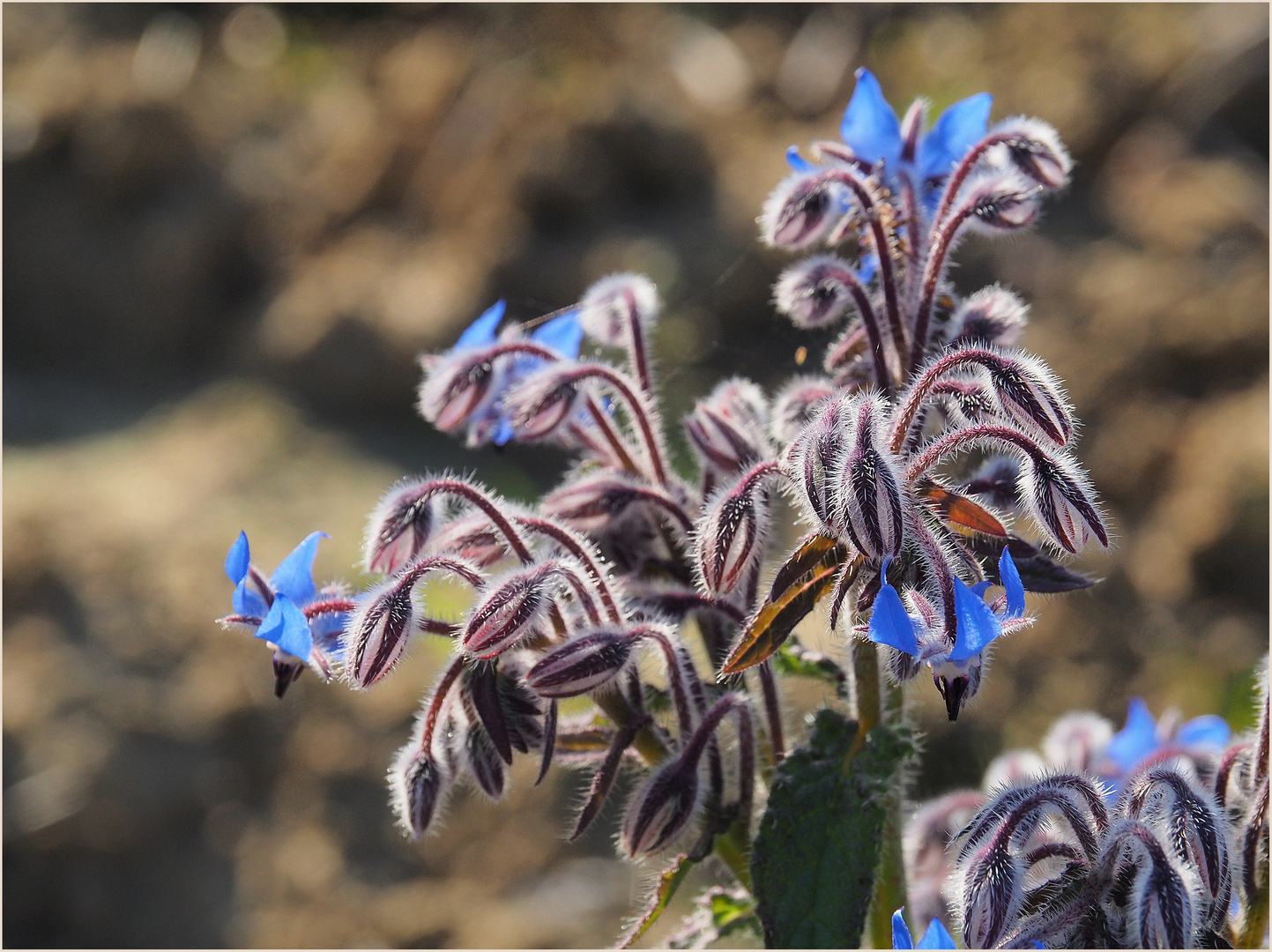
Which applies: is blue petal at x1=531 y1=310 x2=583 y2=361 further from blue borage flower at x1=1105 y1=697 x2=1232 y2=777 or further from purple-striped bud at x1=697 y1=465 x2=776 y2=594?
blue borage flower at x1=1105 y1=697 x2=1232 y2=777

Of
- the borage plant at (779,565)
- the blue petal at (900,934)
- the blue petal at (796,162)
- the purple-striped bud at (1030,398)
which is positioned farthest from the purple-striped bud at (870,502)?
the blue petal at (796,162)

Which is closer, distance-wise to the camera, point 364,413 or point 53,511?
point 53,511

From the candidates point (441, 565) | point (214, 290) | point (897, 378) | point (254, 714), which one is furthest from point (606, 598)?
point (214, 290)

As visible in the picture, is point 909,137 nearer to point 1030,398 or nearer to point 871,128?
point 871,128

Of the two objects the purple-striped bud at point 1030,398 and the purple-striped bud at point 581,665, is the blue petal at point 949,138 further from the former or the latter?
the purple-striped bud at point 581,665

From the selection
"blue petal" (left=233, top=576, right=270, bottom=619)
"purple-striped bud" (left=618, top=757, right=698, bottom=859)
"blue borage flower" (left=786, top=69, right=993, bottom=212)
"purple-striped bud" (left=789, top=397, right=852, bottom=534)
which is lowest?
"purple-striped bud" (left=618, top=757, right=698, bottom=859)

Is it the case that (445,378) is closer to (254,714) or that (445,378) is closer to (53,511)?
(254,714)

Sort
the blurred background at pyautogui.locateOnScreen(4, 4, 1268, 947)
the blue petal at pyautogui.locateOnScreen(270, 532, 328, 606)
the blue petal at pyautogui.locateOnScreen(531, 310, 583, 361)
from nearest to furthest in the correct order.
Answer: the blue petal at pyautogui.locateOnScreen(270, 532, 328, 606) < the blue petal at pyautogui.locateOnScreen(531, 310, 583, 361) < the blurred background at pyautogui.locateOnScreen(4, 4, 1268, 947)

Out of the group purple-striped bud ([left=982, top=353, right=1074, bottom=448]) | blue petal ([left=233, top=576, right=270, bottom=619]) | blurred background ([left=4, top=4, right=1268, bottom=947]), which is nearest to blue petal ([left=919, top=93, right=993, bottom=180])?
purple-striped bud ([left=982, top=353, right=1074, bottom=448])
